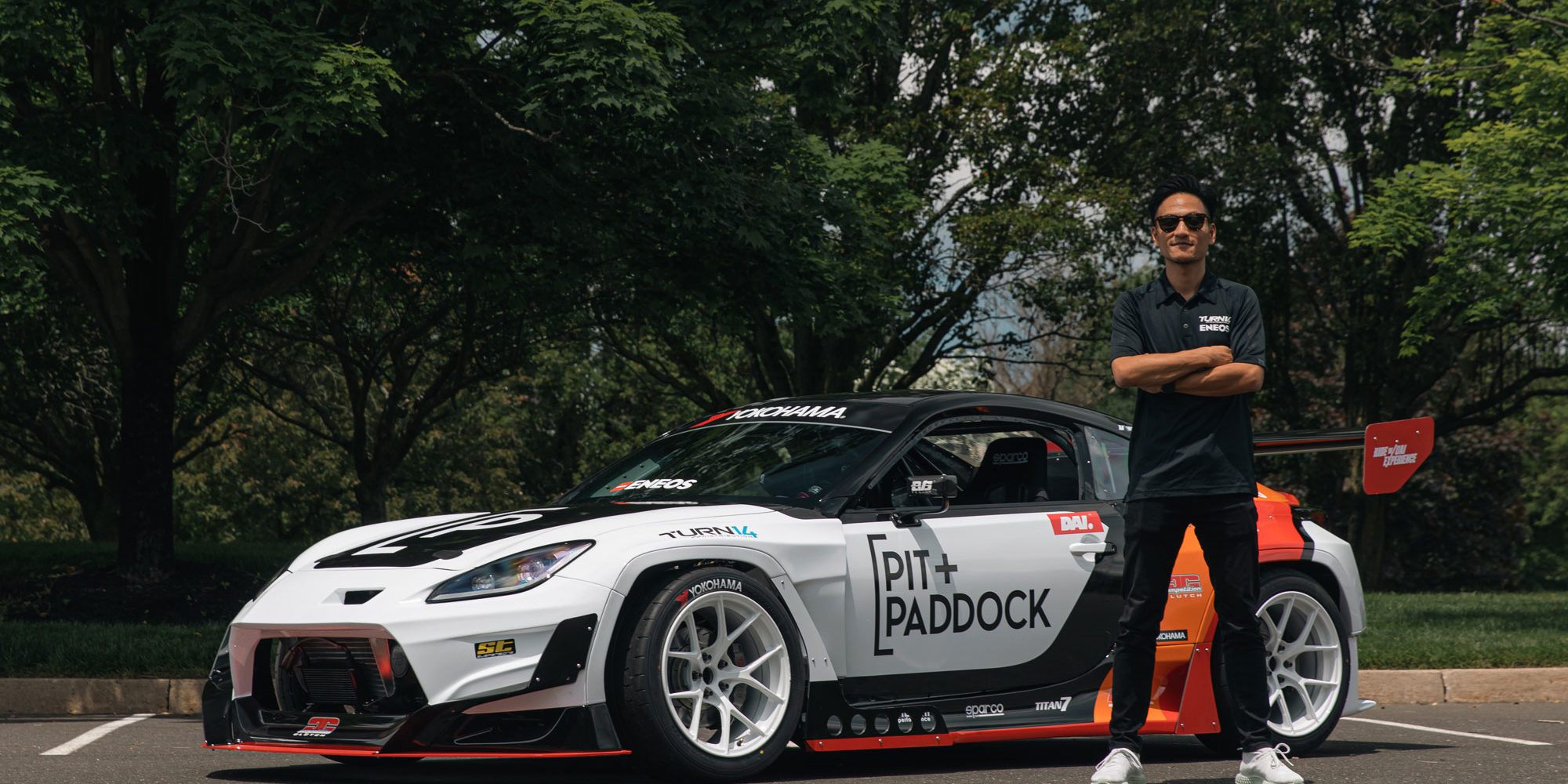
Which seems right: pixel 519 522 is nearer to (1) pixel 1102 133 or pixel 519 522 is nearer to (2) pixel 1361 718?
(2) pixel 1361 718

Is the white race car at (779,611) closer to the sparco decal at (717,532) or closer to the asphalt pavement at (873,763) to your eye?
the sparco decal at (717,532)

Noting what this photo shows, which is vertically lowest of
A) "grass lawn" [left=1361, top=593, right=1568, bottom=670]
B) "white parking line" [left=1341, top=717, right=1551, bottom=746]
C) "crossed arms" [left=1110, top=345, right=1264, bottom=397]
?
"grass lawn" [left=1361, top=593, right=1568, bottom=670]

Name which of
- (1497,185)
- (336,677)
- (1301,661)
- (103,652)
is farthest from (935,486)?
(1497,185)

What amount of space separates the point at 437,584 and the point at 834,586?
1384 mm

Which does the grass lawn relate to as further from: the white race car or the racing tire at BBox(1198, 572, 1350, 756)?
the white race car

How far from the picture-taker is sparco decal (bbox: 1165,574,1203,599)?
6102 mm

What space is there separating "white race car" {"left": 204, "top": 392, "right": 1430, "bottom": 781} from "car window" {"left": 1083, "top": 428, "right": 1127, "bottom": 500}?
12mm

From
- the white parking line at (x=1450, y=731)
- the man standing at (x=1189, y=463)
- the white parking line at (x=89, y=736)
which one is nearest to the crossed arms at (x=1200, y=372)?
the man standing at (x=1189, y=463)

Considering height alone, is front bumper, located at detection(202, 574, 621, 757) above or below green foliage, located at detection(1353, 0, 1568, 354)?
below

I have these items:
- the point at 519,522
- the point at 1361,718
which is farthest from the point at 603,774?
the point at 1361,718

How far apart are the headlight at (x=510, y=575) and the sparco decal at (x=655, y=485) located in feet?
3.21

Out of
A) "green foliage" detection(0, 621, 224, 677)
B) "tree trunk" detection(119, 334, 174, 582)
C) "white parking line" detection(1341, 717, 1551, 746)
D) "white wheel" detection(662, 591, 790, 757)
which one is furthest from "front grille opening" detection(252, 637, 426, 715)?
"tree trunk" detection(119, 334, 174, 582)

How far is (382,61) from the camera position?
34.4 feet

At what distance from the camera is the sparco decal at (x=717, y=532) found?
5160mm
